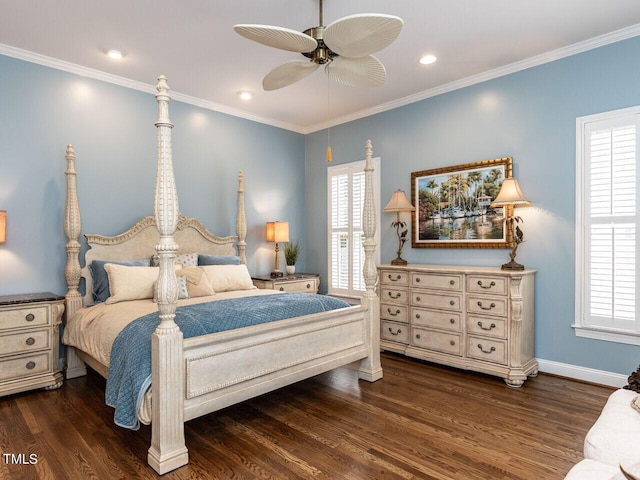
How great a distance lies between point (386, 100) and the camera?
15.5ft

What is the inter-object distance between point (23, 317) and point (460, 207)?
4106mm

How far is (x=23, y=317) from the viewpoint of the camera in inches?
124

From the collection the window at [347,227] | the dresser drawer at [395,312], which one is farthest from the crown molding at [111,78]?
the dresser drawer at [395,312]

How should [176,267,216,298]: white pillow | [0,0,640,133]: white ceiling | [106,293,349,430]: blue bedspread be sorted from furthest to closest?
[176,267,216,298]: white pillow < [0,0,640,133]: white ceiling < [106,293,349,430]: blue bedspread

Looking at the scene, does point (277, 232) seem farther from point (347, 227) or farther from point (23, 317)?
point (23, 317)

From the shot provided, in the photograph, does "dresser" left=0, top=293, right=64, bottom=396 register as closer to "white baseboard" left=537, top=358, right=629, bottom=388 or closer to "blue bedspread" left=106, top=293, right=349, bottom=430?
"blue bedspread" left=106, top=293, right=349, bottom=430

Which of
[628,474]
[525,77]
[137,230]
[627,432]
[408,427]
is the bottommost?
[408,427]

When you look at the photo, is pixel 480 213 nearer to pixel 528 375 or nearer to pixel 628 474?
pixel 528 375

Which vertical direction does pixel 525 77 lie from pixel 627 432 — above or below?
above

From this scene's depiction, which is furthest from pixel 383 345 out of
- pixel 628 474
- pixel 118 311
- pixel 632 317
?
pixel 628 474

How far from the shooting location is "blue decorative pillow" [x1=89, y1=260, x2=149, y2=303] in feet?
11.9

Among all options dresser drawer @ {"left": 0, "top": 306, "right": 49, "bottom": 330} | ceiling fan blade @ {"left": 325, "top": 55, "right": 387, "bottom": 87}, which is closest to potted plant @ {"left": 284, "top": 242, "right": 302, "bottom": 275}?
dresser drawer @ {"left": 0, "top": 306, "right": 49, "bottom": 330}

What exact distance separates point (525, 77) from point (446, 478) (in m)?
3.51

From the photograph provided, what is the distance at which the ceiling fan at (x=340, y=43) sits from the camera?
6.78ft
